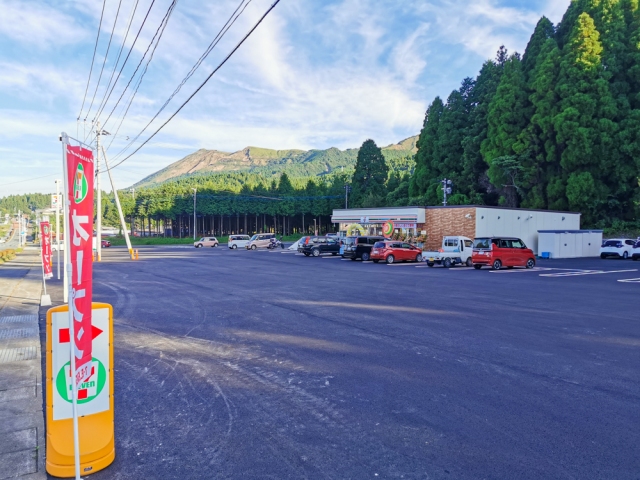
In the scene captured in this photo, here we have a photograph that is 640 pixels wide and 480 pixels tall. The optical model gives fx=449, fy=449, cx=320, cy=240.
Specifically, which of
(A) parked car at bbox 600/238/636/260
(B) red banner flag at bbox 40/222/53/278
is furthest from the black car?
(B) red banner flag at bbox 40/222/53/278

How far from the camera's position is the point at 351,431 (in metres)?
4.40

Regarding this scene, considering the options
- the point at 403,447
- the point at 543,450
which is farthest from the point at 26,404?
the point at 543,450

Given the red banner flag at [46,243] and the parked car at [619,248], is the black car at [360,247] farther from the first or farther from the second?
the red banner flag at [46,243]

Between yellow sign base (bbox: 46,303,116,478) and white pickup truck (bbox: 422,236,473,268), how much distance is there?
23578 millimetres

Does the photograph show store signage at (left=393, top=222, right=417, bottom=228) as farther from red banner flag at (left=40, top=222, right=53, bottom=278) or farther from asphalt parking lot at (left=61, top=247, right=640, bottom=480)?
red banner flag at (left=40, top=222, right=53, bottom=278)

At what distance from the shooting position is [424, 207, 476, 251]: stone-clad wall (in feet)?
105

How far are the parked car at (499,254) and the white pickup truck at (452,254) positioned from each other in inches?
48.9

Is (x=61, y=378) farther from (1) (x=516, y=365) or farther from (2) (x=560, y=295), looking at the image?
(2) (x=560, y=295)

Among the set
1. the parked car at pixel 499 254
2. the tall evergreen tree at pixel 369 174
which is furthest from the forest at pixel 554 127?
the parked car at pixel 499 254

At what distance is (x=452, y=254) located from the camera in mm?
25797

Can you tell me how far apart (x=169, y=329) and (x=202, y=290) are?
5781 mm

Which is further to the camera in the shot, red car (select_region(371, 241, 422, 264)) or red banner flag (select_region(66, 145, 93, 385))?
red car (select_region(371, 241, 422, 264))

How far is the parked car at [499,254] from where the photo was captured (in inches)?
936

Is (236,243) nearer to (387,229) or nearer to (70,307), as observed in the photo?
(387,229)
